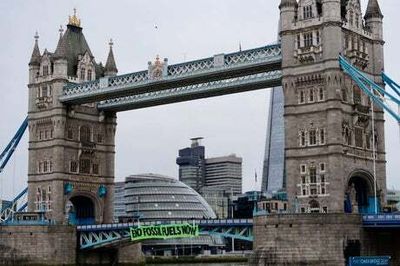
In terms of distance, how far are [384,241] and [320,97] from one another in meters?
15.0

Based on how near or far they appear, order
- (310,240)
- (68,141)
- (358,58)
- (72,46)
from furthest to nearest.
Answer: (72,46) < (68,141) < (358,58) < (310,240)

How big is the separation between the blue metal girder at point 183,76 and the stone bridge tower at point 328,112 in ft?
11.3

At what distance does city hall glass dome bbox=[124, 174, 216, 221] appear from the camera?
16800cm

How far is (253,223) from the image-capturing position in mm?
76938

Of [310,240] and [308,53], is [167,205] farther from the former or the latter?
[310,240]

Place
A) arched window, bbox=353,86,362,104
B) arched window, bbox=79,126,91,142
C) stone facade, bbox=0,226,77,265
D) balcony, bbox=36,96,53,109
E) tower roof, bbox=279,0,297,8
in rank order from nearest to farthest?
arched window, bbox=353,86,362,104 → tower roof, bbox=279,0,297,8 → stone facade, bbox=0,226,77,265 → balcony, bbox=36,96,53,109 → arched window, bbox=79,126,91,142

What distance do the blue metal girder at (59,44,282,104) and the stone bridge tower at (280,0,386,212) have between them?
3458mm

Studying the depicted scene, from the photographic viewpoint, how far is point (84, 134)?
103812mm

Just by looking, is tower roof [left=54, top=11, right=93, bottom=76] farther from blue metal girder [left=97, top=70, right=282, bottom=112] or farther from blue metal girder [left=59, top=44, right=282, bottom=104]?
blue metal girder [left=97, top=70, right=282, bottom=112]

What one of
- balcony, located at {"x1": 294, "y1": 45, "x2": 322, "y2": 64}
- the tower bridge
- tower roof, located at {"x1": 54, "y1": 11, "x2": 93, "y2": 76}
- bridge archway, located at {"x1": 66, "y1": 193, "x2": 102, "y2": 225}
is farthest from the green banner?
tower roof, located at {"x1": 54, "y1": 11, "x2": 93, "y2": 76}

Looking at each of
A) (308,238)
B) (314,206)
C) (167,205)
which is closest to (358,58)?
(314,206)

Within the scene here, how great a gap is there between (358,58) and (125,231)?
108ft

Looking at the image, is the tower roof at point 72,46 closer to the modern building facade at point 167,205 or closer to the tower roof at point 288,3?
the tower roof at point 288,3

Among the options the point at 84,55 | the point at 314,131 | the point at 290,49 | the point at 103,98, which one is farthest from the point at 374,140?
the point at 84,55
